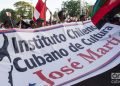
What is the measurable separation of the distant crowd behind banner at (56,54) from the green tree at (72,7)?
170ft

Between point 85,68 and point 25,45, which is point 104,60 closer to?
point 85,68

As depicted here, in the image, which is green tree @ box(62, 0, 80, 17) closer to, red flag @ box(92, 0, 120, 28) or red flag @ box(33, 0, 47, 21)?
red flag @ box(33, 0, 47, 21)

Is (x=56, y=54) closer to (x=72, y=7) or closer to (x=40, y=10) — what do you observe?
(x=40, y=10)

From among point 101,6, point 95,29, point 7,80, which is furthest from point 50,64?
point 101,6

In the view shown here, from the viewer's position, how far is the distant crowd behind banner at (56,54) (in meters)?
6.29

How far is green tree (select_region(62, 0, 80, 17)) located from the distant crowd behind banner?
170 feet

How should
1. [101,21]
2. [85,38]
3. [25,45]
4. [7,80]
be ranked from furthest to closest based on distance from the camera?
[101,21]
[85,38]
[25,45]
[7,80]

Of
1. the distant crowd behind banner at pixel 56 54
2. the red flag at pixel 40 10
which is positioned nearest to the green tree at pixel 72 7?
the red flag at pixel 40 10

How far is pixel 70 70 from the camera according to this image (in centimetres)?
663

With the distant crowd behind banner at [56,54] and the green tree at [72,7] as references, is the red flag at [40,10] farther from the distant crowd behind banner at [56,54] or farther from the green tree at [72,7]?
the green tree at [72,7]

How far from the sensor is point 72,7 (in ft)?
208

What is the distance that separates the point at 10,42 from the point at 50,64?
69cm

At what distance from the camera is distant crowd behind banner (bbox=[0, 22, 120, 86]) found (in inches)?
247

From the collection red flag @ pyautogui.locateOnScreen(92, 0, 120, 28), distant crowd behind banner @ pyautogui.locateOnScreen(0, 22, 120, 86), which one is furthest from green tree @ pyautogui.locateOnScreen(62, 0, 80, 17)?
distant crowd behind banner @ pyautogui.locateOnScreen(0, 22, 120, 86)
